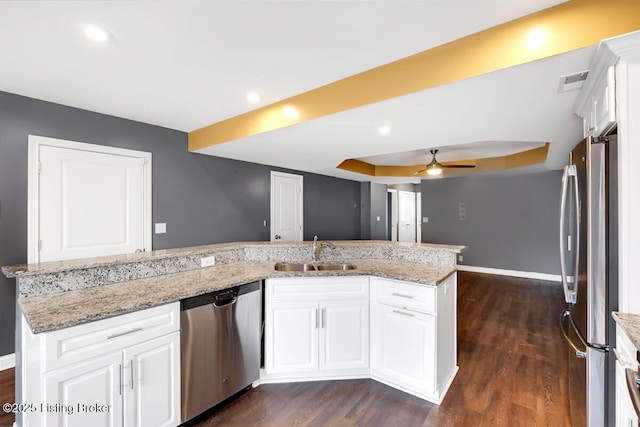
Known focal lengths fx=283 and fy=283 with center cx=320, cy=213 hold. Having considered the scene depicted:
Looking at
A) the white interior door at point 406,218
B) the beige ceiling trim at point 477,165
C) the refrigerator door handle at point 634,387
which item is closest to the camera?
the refrigerator door handle at point 634,387

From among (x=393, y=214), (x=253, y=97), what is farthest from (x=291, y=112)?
(x=393, y=214)

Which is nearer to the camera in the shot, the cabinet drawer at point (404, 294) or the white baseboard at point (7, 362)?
the cabinet drawer at point (404, 294)

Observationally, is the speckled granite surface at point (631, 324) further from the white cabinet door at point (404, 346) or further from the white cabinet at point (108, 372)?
the white cabinet at point (108, 372)

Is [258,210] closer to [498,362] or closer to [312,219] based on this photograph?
[312,219]

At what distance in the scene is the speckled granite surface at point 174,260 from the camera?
169 centimetres

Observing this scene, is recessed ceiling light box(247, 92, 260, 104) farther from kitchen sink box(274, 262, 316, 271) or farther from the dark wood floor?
the dark wood floor

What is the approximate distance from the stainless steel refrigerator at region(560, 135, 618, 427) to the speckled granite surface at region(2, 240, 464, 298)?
1053 mm

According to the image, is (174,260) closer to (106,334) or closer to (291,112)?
(106,334)

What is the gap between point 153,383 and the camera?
1.61m

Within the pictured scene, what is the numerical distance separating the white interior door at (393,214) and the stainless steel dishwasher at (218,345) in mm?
6860

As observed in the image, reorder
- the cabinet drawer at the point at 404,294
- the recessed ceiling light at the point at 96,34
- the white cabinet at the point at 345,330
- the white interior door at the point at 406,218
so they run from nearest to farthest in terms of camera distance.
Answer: the recessed ceiling light at the point at 96,34 → the cabinet drawer at the point at 404,294 → the white cabinet at the point at 345,330 → the white interior door at the point at 406,218

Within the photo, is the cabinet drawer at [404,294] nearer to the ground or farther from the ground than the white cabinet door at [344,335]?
farther from the ground

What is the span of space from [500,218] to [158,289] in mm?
6517

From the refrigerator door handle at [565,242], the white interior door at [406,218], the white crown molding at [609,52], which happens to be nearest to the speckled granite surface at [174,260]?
the refrigerator door handle at [565,242]
